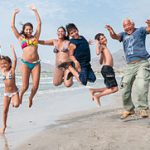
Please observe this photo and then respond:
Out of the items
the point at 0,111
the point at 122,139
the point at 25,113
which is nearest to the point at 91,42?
the point at 122,139

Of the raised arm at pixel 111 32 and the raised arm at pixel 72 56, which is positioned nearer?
the raised arm at pixel 72 56

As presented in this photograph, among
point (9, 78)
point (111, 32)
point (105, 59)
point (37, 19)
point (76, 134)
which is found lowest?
point (76, 134)

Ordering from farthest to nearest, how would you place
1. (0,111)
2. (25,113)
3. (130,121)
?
(0,111)
(25,113)
(130,121)

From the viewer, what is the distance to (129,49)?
8.73 metres

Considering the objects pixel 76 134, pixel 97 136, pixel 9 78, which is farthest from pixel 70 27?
pixel 97 136

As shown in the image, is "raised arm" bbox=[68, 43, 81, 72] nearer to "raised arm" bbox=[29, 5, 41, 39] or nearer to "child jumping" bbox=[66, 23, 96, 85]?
"child jumping" bbox=[66, 23, 96, 85]

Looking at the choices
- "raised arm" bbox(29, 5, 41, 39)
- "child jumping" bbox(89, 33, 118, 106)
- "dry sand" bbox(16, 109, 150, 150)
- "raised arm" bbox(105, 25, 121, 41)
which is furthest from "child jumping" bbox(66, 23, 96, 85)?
"dry sand" bbox(16, 109, 150, 150)

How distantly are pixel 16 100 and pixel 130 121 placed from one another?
2.62 m

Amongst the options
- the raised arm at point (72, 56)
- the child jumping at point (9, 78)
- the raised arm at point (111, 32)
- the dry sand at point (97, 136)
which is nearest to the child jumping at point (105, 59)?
the raised arm at point (111, 32)

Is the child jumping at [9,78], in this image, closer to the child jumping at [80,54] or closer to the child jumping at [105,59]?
the child jumping at [80,54]

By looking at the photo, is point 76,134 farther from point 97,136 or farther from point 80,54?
point 80,54

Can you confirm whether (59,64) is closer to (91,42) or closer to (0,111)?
(91,42)

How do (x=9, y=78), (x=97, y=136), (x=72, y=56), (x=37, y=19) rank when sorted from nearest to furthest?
(x=97, y=136)
(x=37, y=19)
(x=72, y=56)
(x=9, y=78)

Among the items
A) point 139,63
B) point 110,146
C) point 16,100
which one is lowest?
point 110,146
